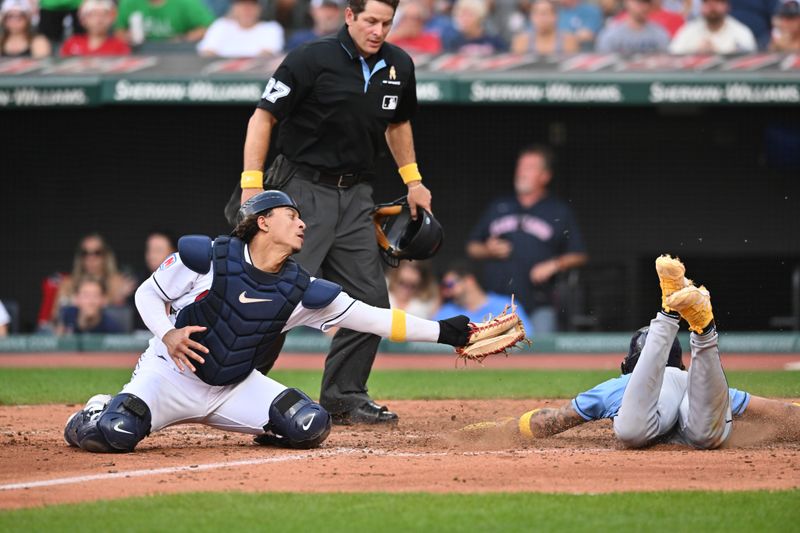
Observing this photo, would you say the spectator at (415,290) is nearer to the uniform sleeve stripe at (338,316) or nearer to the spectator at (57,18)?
the spectator at (57,18)

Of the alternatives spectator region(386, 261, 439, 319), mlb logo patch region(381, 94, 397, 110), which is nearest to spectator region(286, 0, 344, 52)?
spectator region(386, 261, 439, 319)

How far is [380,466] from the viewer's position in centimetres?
502

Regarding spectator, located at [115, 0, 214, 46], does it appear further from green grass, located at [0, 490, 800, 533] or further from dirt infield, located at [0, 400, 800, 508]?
green grass, located at [0, 490, 800, 533]

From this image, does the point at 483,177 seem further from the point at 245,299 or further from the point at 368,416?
the point at 245,299

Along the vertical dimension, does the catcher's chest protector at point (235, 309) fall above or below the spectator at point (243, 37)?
below

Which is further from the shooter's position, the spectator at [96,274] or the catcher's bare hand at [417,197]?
the spectator at [96,274]

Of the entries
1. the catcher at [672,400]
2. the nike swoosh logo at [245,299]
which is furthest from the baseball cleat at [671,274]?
the nike swoosh logo at [245,299]

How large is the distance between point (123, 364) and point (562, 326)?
4.35 m

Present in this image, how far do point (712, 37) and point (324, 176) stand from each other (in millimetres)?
6850

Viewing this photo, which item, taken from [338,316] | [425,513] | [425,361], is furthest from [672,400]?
[425,361]

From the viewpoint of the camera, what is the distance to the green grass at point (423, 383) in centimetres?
820

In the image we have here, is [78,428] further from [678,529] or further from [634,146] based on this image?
[634,146]

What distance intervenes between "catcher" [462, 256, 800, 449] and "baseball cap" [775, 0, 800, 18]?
731 centimetres

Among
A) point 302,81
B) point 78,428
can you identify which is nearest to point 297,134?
point 302,81
